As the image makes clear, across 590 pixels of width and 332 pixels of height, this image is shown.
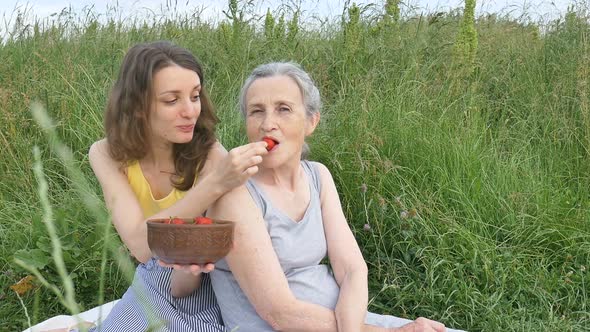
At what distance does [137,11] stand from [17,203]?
10.6 feet

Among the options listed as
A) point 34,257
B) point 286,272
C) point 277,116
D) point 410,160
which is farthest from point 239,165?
point 410,160

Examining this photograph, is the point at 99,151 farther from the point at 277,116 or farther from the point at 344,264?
the point at 344,264

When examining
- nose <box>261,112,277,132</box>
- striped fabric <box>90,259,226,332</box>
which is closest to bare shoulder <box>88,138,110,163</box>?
striped fabric <box>90,259,226,332</box>

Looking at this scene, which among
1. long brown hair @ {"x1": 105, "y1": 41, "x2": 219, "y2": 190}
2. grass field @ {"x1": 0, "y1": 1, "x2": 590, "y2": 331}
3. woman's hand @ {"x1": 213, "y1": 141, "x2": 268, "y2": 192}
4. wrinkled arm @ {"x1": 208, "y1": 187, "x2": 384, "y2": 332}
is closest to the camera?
woman's hand @ {"x1": 213, "y1": 141, "x2": 268, "y2": 192}

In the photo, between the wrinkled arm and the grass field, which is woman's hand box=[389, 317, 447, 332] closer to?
the wrinkled arm

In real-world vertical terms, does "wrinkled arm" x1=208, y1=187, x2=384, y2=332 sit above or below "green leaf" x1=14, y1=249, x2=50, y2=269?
above

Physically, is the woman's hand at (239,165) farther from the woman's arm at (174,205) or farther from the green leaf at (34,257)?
the green leaf at (34,257)

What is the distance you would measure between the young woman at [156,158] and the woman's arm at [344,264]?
42 cm

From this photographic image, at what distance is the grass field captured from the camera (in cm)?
351

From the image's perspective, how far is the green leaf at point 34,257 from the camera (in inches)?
140

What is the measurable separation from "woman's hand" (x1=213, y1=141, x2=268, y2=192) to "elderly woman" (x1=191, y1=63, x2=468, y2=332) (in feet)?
0.45

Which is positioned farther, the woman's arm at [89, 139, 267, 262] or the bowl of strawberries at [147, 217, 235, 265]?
the woman's arm at [89, 139, 267, 262]

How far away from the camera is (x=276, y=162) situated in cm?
229

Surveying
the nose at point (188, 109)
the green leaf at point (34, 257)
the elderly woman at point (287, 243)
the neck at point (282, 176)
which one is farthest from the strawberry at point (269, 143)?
the green leaf at point (34, 257)
